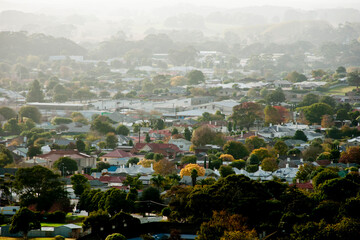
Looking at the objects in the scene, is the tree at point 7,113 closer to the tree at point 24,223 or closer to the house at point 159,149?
the house at point 159,149

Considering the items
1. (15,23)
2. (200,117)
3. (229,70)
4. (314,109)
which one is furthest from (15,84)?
(15,23)

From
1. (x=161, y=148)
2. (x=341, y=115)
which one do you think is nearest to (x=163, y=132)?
(x=161, y=148)

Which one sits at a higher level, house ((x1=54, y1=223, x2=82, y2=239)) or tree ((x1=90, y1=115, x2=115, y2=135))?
house ((x1=54, y1=223, x2=82, y2=239))

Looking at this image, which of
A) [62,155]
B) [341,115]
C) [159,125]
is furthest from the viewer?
[341,115]

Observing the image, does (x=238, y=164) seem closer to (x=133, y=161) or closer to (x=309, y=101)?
(x=133, y=161)

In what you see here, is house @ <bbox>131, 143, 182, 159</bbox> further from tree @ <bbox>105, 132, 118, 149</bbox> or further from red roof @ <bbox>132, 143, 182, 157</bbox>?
tree @ <bbox>105, 132, 118, 149</bbox>

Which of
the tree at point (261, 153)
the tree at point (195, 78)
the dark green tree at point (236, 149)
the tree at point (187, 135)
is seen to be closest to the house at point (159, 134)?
the tree at point (187, 135)

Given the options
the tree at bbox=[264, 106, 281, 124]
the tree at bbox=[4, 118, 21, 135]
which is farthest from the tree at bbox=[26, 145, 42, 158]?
the tree at bbox=[264, 106, 281, 124]
